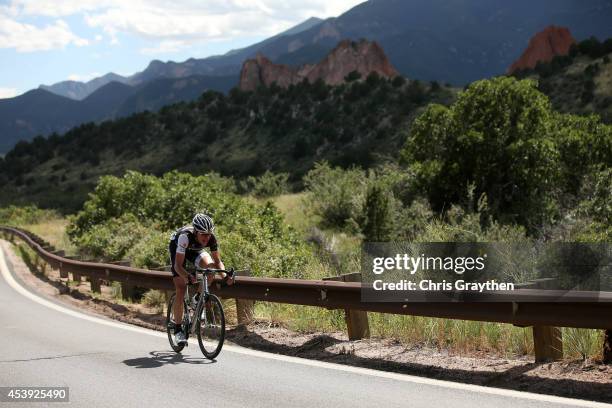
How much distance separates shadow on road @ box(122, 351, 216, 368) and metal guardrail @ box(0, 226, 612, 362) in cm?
135

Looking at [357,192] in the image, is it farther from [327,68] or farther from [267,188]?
[327,68]

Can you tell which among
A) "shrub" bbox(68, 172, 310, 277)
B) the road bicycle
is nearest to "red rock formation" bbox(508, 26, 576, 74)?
"shrub" bbox(68, 172, 310, 277)

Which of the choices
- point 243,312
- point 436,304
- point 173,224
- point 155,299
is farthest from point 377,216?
point 436,304

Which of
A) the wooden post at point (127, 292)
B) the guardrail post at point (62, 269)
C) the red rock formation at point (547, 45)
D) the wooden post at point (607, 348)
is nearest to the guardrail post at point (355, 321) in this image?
the wooden post at point (607, 348)

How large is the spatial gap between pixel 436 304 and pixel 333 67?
14525 centimetres

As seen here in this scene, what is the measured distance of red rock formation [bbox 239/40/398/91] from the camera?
144875 millimetres

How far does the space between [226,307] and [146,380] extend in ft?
12.5

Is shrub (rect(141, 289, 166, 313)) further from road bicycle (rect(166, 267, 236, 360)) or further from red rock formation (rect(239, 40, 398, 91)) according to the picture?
red rock formation (rect(239, 40, 398, 91))

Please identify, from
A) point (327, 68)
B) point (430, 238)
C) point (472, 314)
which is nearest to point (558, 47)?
point (327, 68)

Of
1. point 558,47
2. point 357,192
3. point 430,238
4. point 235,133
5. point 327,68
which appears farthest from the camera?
point 327,68

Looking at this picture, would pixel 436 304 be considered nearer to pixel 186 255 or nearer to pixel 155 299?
pixel 186 255

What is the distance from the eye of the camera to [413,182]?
25969 mm

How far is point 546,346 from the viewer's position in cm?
642

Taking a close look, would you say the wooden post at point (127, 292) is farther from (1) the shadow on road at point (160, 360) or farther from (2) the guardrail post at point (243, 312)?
(1) the shadow on road at point (160, 360)
